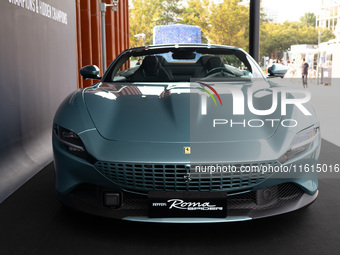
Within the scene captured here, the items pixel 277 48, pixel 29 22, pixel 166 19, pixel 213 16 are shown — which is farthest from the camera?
pixel 277 48

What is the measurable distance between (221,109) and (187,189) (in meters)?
0.76

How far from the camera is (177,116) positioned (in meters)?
3.30

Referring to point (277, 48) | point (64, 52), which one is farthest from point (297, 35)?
point (64, 52)

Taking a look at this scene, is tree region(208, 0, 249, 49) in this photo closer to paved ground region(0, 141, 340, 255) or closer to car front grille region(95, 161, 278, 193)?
paved ground region(0, 141, 340, 255)

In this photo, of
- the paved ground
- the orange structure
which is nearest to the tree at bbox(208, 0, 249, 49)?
the orange structure

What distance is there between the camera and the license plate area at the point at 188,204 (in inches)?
114

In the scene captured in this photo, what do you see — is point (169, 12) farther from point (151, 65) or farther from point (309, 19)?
point (151, 65)

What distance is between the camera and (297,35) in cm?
8700

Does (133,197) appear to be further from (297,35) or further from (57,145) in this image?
(297,35)

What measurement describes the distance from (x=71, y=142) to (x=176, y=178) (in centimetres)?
82

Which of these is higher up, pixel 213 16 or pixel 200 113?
pixel 213 16

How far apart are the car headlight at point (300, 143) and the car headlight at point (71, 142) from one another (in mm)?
1314

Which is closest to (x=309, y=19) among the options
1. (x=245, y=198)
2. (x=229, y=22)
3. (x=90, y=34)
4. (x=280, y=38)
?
(x=280, y=38)

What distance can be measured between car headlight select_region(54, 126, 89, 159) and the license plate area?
58cm
